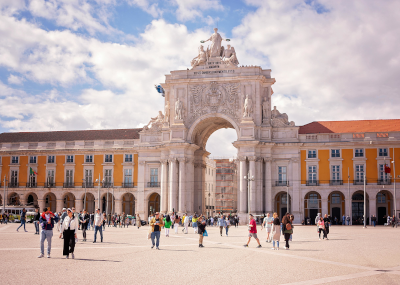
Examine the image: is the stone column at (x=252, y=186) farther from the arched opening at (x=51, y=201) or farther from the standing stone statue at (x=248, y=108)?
the arched opening at (x=51, y=201)

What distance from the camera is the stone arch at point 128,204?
251 feet

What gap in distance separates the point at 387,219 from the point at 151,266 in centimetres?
5143

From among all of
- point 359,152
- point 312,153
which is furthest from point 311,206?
point 359,152

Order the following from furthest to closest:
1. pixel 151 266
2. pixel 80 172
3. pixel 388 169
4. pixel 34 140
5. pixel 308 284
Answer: pixel 34 140 → pixel 80 172 → pixel 388 169 → pixel 151 266 → pixel 308 284

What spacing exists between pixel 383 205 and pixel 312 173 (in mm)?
10813

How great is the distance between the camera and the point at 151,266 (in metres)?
18.0

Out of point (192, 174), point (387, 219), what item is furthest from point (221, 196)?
point (387, 219)

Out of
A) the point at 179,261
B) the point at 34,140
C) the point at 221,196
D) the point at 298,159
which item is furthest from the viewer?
the point at 221,196

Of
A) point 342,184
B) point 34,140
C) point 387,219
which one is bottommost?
point 387,219

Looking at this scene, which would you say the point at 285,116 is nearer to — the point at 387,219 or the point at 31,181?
the point at 387,219

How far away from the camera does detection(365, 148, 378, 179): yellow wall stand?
2527 inches

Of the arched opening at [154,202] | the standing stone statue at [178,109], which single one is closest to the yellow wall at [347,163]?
the standing stone statue at [178,109]

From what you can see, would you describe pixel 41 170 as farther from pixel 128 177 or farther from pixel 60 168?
pixel 128 177

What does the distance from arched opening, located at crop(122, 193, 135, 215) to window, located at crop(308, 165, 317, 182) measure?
28066mm
